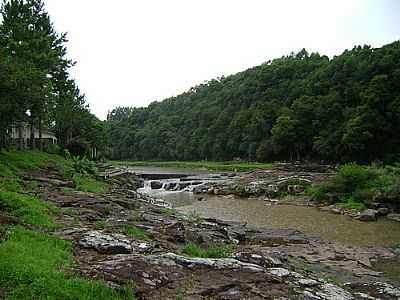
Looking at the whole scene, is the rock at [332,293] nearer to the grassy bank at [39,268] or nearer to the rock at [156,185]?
the grassy bank at [39,268]

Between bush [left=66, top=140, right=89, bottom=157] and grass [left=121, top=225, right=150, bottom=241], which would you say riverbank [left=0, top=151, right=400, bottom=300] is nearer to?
grass [left=121, top=225, right=150, bottom=241]

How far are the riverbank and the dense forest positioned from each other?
1019 cm

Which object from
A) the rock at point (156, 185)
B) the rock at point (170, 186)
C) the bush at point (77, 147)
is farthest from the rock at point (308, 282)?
the bush at point (77, 147)

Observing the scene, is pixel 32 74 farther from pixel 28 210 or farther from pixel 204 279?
pixel 204 279

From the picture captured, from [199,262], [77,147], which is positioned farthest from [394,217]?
[77,147]

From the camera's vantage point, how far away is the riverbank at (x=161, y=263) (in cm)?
820

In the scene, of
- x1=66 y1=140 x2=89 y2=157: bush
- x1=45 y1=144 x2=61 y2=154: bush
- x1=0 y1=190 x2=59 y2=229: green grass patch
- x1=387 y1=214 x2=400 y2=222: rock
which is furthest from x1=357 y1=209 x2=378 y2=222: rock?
x1=66 y1=140 x2=89 y2=157: bush

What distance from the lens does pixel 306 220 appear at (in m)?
28.1

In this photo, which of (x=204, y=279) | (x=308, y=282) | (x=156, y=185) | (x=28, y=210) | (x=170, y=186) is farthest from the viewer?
(x=156, y=185)

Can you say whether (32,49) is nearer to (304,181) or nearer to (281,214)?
(281,214)

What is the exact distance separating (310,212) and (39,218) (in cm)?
2304

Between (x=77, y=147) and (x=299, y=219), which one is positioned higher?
(x=77, y=147)

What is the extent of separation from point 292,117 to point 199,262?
82.1m

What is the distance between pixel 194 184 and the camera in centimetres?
5112
